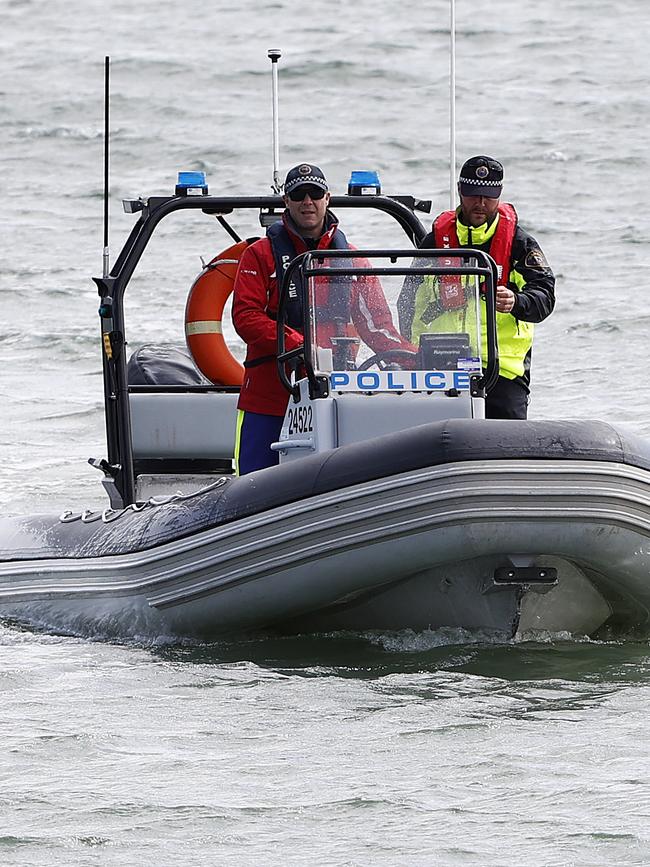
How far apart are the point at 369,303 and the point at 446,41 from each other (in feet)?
65.9

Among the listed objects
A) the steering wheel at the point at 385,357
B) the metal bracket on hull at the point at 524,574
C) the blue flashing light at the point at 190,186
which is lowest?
the metal bracket on hull at the point at 524,574

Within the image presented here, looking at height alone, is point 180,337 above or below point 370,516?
above

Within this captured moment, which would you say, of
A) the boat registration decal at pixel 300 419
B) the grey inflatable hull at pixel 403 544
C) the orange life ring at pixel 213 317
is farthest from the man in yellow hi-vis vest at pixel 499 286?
the orange life ring at pixel 213 317

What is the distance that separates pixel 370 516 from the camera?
15.4 feet

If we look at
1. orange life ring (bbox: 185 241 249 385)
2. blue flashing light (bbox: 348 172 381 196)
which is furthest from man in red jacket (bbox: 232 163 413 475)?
orange life ring (bbox: 185 241 249 385)

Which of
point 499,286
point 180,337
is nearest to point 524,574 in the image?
point 499,286

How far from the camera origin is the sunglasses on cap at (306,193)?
535cm

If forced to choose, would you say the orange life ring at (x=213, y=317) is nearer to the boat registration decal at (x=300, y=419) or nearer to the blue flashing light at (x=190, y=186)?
the blue flashing light at (x=190, y=186)

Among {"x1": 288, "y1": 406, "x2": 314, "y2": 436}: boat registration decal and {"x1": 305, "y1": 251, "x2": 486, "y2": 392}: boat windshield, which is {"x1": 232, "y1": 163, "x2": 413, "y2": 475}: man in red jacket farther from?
{"x1": 288, "y1": 406, "x2": 314, "y2": 436}: boat registration decal

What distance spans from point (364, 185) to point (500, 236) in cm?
101

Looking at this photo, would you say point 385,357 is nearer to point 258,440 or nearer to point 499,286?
point 499,286

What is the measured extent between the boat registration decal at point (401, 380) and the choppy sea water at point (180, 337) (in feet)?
2.36

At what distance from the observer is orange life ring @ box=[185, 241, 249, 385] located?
682 cm

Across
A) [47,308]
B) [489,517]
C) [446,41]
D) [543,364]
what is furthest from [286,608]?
[446,41]
